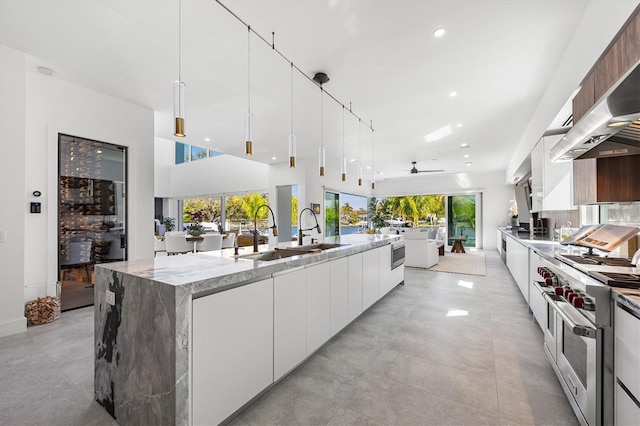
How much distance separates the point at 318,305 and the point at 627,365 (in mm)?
1807

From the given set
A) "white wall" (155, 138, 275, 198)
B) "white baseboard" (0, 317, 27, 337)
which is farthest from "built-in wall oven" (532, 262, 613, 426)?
"white wall" (155, 138, 275, 198)

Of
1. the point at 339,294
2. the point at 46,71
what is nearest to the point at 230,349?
the point at 339,294

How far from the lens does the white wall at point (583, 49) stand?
1806mm

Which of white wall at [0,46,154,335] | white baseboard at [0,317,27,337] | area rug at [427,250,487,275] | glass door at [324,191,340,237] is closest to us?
white baseboard at [0,317,27,337]

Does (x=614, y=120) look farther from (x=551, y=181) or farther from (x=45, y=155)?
(x=45, y=155)

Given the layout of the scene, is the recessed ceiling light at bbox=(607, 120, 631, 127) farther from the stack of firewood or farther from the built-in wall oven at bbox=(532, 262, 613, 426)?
the stack of firewood

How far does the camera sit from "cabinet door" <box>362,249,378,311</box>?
131 inches

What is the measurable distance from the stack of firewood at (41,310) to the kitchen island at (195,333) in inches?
88.8

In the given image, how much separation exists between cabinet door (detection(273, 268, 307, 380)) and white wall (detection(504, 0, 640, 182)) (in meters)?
2.61

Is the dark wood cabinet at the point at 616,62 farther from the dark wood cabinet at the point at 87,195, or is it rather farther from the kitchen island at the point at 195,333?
the dark wood cabinet at the point at 87,195

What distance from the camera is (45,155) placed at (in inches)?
138

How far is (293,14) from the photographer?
2.39m

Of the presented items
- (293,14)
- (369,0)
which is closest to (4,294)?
(293,14)

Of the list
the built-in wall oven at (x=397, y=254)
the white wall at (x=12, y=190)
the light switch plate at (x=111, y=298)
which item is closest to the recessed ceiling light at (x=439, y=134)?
the built-in wall oven at (x=397, y=254)
